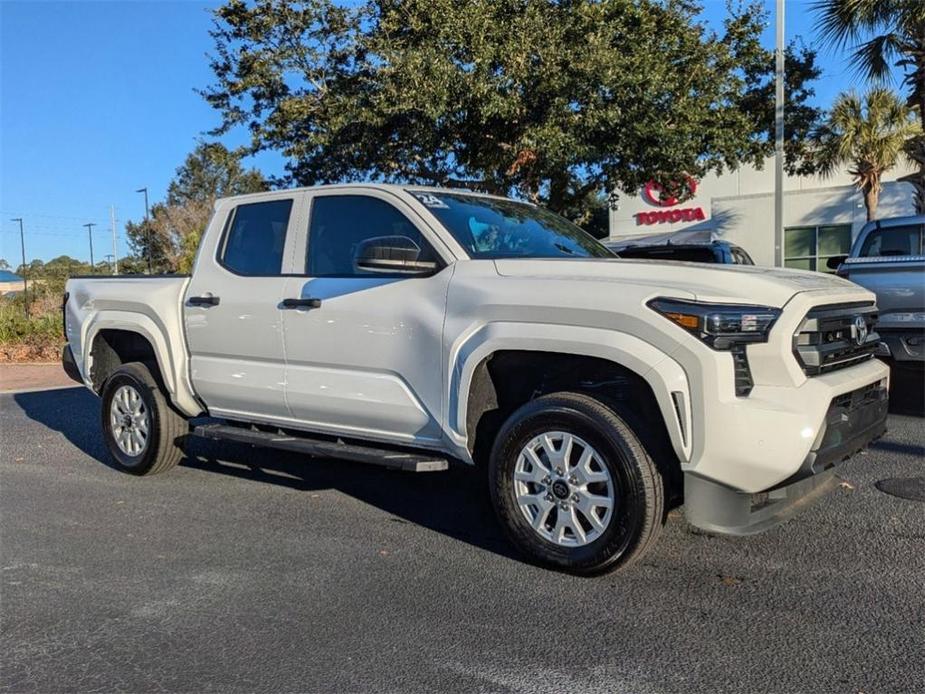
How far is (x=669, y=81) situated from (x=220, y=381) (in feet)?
32.5

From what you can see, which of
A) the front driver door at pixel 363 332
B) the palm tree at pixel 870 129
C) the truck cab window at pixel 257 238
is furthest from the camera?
the palm tree at pixel 870 129

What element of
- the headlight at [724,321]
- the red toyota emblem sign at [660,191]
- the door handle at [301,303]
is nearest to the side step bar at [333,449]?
the door handle at [301,303]

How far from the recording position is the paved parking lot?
3.05 meters

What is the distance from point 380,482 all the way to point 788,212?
25.6 metres

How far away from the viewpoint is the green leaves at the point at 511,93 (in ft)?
40.7

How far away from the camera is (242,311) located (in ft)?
17.4

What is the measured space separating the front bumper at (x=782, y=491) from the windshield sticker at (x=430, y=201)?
7.08 ft

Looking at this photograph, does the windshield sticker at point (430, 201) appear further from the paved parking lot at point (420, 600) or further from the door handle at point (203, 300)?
the paved parking lot at point (420, 600)

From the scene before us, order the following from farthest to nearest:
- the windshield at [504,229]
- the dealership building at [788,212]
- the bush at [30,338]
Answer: the dealership building at [788,212] < the bush at [30,338] < the windshield at [504,229]

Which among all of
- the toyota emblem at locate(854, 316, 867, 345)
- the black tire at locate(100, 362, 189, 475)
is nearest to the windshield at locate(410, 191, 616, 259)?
the toyota emblem at locate(854, 316, 867, 345)

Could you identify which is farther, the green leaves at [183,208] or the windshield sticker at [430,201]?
the green leaves at [183,208]

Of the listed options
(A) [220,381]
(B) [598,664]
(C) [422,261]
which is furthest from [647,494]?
(A) [220,381]

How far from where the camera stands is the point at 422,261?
4.48 m

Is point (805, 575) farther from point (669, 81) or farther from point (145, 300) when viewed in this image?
point (669, 81)
